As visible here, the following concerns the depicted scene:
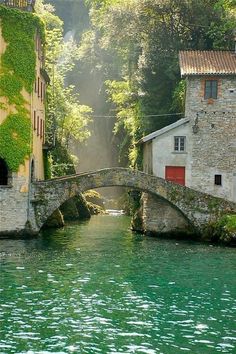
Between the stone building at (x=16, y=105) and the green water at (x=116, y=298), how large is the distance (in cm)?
258

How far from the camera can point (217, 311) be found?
2138cm

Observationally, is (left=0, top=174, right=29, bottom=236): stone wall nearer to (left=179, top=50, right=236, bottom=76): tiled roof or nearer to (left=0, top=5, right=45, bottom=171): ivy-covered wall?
(left=0, top=5, right=45, bottom=171): ivy-covered wall

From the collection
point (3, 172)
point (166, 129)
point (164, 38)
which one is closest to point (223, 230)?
point (166, 129)

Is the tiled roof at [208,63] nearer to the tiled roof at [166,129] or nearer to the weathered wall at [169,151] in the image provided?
the tiled roof at [166,129]

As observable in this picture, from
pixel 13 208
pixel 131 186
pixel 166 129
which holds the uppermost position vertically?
pixel 166 129

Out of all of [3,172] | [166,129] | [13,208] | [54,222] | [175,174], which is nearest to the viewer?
[13,208]

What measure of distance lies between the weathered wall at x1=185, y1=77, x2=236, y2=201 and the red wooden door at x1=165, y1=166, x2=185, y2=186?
0.66 metres

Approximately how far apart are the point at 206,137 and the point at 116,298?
69.2 feet

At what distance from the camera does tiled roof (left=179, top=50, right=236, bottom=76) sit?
41.4 m

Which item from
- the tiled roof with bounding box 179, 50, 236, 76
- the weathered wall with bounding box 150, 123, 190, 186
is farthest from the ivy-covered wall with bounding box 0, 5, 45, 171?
the tiled roof with bounding box 179, 50, 236, 76

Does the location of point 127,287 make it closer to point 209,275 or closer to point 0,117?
point 209,275

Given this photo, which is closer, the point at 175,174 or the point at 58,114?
the point at 175,174

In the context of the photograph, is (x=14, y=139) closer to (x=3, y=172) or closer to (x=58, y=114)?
(x=3, y=172)

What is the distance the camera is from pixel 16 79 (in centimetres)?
3912
